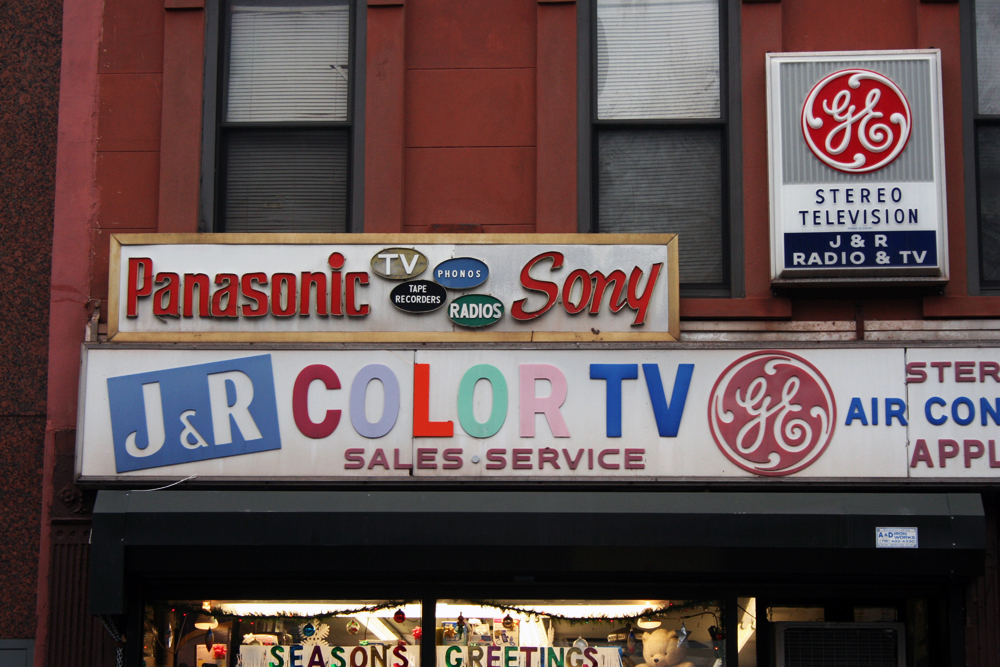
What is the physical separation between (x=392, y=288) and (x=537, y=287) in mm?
1123

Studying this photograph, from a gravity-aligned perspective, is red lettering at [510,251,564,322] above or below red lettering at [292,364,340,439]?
above

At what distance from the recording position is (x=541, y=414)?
23.8 feet

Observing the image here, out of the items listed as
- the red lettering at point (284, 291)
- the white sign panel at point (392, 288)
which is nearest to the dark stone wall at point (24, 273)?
the white sign panel at point (392, 288)

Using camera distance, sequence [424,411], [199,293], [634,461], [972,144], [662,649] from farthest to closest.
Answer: [972,144]
[199,293]
[662,649]
[424,411]
[634,461]

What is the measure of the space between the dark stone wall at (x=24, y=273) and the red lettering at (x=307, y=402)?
2.17 m

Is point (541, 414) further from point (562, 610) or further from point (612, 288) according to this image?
point (562, 610)

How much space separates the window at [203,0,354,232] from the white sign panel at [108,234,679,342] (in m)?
0.57

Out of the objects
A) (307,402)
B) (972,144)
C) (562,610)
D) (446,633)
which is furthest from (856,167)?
(446,633)

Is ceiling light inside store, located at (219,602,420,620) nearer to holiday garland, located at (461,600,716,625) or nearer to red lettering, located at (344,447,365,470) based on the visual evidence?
holiday garland, located at (461,600,716,625)

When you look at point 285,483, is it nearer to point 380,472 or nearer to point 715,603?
point 380,472

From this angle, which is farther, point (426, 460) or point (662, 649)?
point (662, 649)

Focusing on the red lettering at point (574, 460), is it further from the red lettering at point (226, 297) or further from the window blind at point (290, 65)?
the window blind at point (290, 65)

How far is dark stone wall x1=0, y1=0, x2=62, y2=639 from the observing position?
7590 mm

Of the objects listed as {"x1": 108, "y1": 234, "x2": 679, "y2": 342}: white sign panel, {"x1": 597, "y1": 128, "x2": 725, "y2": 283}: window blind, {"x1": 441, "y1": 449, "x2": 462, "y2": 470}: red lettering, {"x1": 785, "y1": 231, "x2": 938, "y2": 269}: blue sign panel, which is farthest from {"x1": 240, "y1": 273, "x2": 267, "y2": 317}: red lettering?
{"x1": 785, "y1": 231, "x2": 938, "y2": 269}: blue sign panel
